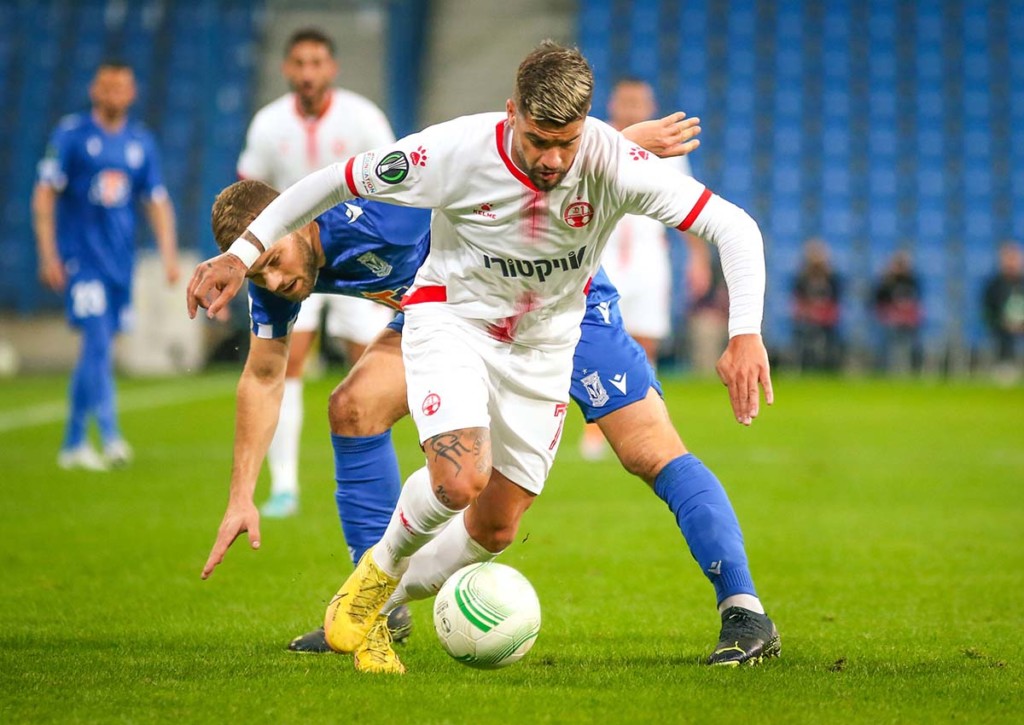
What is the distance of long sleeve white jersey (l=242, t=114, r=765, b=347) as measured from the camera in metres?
4.14

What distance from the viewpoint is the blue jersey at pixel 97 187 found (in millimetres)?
10430

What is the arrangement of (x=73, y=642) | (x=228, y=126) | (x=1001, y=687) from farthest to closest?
(x=228, y=126) → (x=73, y=642) → (x=1001, y=687)

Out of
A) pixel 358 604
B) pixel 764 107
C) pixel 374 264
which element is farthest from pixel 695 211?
pixel 764 107

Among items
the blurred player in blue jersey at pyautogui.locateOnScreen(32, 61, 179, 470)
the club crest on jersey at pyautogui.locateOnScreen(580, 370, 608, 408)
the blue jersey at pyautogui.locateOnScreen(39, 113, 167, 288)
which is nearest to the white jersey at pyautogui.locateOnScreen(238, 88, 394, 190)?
the blurred player in blue jersey at pyautogui.locateOnScreen(32, 61, 179, 470)

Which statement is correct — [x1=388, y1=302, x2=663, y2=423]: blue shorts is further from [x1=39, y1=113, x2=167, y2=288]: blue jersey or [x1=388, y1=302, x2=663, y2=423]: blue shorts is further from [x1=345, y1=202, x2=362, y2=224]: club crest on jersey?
[x1=39, y1=113, x2=167, y2=288]: blue jersey

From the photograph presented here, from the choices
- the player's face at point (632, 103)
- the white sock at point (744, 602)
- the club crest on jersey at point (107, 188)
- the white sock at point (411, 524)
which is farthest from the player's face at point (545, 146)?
the club crest on jersey at point (107, 188)

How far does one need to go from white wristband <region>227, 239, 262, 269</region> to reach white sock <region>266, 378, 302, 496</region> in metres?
3.82

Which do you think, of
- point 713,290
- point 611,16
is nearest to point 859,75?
point 611,16

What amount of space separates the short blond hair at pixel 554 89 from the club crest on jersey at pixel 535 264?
1.57ft

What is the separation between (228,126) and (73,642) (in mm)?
20322

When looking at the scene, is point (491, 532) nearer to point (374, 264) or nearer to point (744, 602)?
point (744, 602)

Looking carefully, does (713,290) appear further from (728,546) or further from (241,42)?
(728,546)

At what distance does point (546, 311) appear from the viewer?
14.6 feet

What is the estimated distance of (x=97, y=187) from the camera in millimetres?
10570
